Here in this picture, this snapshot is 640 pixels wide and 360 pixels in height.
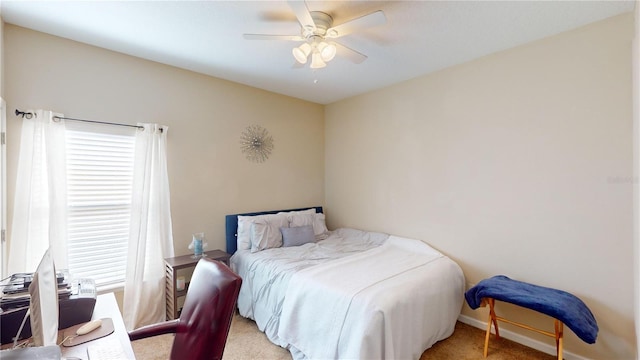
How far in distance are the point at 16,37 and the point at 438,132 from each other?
3.73m

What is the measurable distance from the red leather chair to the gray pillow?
6.08 feet

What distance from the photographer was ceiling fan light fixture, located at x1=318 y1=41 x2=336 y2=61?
2068 mm

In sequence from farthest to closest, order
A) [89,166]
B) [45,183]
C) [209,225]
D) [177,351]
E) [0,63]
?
1. [209,225]
2. [89,166]
3. [45,183]
4. [0,63]
5. [177,351]

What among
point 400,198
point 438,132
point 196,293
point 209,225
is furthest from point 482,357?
point 209,225

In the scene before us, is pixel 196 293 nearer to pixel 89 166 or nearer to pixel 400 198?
pixel 89 166

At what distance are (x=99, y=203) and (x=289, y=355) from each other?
211 centimetres

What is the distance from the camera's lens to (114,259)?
2.71m

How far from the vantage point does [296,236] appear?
3410 millimetres

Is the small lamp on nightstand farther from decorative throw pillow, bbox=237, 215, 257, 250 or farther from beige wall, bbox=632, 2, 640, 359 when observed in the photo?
beige wall, bbox=632, 2, 640, 359

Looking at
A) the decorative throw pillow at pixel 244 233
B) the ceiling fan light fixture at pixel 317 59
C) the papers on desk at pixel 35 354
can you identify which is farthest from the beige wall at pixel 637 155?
the decorative throw pillow at pixel 244 233

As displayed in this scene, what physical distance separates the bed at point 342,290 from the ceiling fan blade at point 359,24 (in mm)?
1819

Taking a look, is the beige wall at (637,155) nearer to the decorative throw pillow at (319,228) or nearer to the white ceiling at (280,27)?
the white ceiling at (280,27)

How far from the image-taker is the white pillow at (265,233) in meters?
3.19

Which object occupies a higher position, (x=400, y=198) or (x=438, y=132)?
(x=438, y=132)
